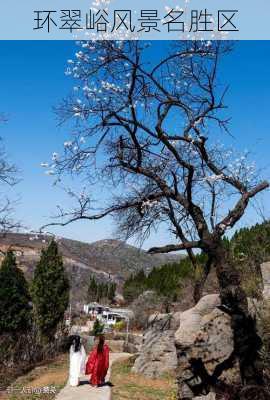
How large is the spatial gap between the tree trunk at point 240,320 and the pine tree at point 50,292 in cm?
1730

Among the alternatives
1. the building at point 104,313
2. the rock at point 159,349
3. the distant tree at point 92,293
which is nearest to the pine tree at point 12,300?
the rock at point 159,349

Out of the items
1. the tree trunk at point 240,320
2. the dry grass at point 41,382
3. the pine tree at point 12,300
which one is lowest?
the dry grass at point 41,382

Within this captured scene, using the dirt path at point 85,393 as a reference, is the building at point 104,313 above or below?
above

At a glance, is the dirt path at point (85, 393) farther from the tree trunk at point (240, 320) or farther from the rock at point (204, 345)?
the tree trunk at point (240, 320)

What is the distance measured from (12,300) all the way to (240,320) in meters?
15.6

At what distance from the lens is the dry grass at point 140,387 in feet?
38.3

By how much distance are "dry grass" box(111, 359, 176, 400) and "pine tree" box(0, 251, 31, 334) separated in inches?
326

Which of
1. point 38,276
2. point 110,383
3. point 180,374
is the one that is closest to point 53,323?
point 38,276

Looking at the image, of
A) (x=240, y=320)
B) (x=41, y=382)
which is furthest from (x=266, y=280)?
(x=41, y=382)

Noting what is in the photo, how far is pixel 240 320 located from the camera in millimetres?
9602

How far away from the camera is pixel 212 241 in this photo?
33.5 feet

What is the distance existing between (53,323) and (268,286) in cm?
1848

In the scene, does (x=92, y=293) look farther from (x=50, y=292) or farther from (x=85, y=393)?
(x=85, y=393)

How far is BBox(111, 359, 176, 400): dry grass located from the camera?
11.7m
